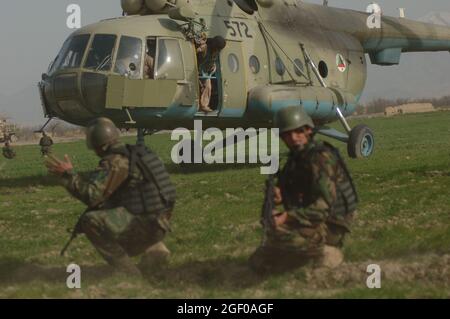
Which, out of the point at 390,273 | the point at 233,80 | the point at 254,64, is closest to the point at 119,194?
the point at 390,273

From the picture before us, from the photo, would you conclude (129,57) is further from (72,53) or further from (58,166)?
(58,166)

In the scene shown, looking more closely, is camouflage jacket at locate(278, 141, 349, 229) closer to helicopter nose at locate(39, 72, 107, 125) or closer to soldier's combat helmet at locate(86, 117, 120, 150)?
soldier's combat helmet at locate(86, 117, 120, 150)

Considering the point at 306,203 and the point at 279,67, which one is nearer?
the point at 306,203

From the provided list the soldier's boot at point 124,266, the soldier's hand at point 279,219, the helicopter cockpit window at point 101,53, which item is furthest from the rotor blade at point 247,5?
the soldier's hand at point 279,219

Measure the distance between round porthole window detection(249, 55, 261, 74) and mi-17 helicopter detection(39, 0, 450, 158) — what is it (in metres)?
0.02

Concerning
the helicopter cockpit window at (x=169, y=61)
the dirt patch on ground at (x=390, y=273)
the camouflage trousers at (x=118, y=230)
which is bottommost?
the dirt patch on ground at (x=390, y=273)

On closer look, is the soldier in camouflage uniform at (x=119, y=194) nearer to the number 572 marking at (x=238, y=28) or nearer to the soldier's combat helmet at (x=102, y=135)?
the soldier's combat helmet at (x=102, y=135)

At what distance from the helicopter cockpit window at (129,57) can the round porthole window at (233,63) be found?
2112mm

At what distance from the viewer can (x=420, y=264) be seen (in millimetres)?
6902

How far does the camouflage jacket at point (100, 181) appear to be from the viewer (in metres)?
6.88

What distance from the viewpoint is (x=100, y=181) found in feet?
22.7

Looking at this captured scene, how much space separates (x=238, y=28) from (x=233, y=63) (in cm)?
93

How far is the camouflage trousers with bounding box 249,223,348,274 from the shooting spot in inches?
264

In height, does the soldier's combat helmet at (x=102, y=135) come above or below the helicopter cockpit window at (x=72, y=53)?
below
